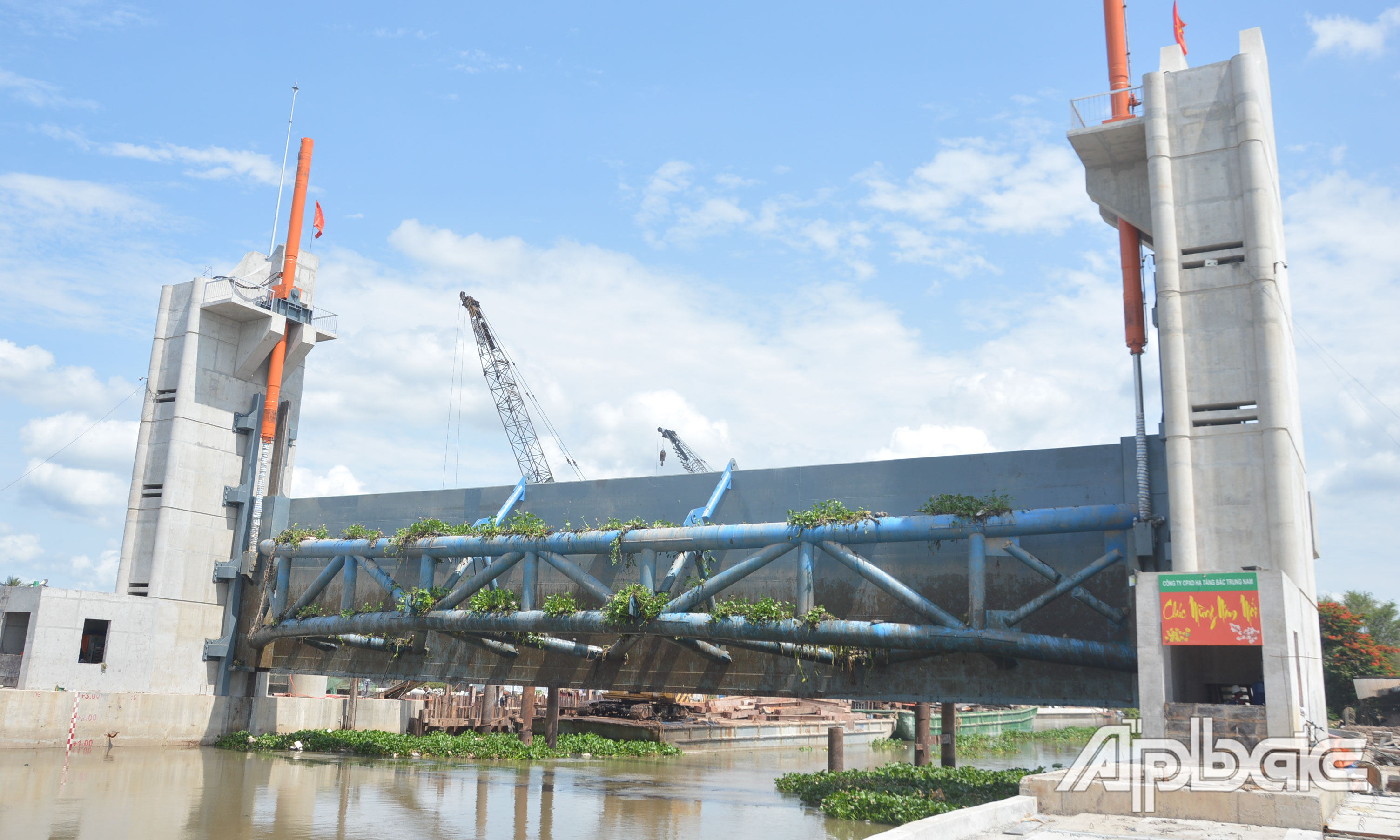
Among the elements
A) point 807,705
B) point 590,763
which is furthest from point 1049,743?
point 590,763

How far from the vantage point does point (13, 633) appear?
123 feet

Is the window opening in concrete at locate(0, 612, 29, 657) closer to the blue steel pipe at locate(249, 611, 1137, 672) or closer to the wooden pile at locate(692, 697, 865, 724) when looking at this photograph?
the blue steel pipe at locate(249, 611, 1137, 672)

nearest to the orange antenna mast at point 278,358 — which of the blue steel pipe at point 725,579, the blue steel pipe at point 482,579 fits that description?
the blue steel pipe at point 482,579

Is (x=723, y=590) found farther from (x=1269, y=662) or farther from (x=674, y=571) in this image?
(x=1269, y=662)

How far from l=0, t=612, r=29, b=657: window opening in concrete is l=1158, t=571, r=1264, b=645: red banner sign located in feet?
123

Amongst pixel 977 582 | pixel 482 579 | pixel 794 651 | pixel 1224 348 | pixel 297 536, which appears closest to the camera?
pixel 1224 348

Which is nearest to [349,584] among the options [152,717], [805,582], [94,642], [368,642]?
[368,642]

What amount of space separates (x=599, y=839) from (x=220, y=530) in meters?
25.5

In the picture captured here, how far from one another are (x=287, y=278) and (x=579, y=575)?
22212 mm

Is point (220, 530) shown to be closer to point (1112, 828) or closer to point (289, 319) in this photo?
point (289, 319)

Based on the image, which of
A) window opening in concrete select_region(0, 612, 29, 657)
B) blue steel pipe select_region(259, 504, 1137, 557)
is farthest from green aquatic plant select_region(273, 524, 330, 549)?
window opening in concrete select_region(0, 612, 29, 657)

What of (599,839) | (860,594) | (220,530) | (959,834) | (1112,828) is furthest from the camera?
(220,530)

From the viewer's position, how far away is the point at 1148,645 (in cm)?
2105
